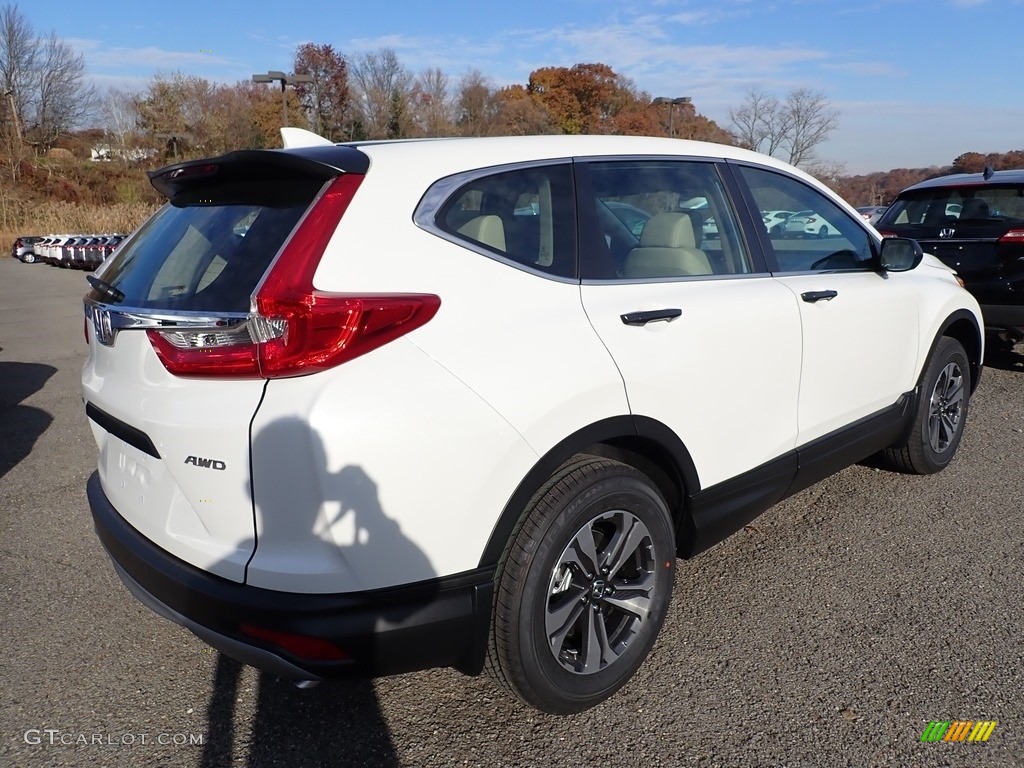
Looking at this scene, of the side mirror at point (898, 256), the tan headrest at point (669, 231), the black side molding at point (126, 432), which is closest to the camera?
the black side molding at point (126, 432)

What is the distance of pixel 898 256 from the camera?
12.2 ft

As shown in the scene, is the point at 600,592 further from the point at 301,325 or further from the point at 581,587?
the point at 301,325

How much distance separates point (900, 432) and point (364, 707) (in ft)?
9.81

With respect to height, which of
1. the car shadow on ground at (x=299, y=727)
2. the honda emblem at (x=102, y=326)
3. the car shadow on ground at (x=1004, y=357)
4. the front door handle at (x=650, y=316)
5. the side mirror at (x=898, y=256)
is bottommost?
the car shadow on ground at (x=299, y=727)

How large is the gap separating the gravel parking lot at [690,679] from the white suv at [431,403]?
26 centimetres

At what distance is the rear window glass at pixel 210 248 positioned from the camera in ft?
6.72

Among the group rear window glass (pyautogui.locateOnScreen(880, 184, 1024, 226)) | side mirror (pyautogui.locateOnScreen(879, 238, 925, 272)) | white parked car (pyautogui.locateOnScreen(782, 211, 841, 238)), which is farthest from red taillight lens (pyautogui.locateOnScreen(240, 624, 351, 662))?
rear window glass (pyautogui.locateOnScreen(880, 184, 1024, 226))

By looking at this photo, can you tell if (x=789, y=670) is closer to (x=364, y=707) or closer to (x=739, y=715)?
(x=739, y=715)

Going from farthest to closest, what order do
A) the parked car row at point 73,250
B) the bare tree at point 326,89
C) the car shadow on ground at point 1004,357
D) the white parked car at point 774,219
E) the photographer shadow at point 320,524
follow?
1. the bare tree at point 326,89
2. the parked car row at point 73,250
3. the car shadow on ground at point 1004,357
4. the white parked car at point 774,219
5. the photographer shadow at point 320,524

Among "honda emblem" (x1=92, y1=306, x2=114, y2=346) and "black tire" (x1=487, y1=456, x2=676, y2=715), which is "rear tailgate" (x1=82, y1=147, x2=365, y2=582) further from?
"black tire" (x1=487, y1=456, x2=676, y2=715)

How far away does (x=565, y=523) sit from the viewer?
7.52 ft

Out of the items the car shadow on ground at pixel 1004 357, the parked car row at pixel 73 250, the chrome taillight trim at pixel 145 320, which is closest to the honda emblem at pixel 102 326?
the chrome taillight trim at pixel 145 320

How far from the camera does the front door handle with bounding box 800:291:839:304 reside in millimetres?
3215

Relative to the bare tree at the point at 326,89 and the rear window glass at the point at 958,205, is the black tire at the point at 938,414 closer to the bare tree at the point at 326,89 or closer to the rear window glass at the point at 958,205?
the rear window glass at the point at 958,205
